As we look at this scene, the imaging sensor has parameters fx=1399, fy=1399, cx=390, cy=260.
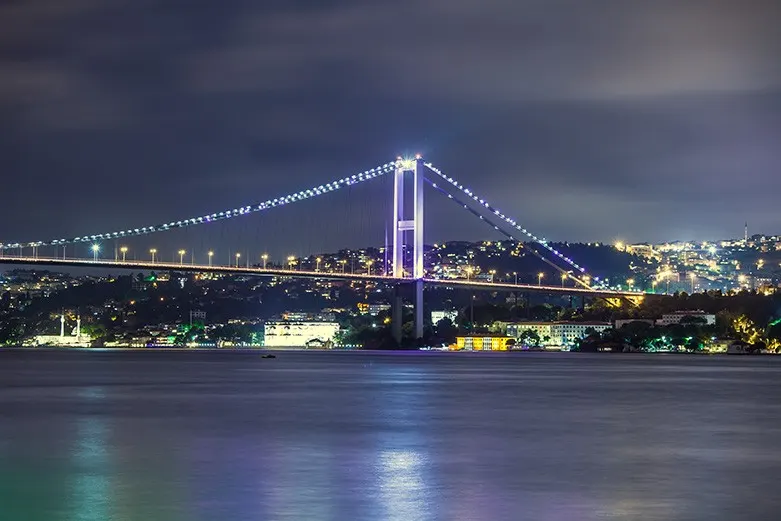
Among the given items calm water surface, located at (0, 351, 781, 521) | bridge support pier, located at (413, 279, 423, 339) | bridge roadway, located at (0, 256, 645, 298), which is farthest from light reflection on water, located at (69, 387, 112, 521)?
bridge support pier, located at (413, 279, 423, 339)

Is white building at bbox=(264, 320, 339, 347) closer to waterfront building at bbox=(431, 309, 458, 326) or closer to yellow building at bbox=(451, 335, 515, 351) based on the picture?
waterfront building at bbox=(431, 309, 458, 326)

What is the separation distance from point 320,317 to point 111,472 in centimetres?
16632

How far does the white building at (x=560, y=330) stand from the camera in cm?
12988

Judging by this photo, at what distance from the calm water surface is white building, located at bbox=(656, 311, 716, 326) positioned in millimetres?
77618

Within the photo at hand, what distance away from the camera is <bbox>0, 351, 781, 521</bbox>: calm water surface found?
48.2 feet

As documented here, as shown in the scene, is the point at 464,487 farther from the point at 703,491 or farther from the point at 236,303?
the point at 236,303

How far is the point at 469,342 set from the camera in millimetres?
125312

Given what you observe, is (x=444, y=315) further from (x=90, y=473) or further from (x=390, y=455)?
(x=90, y=473)

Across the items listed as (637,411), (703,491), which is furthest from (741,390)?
(703,491)

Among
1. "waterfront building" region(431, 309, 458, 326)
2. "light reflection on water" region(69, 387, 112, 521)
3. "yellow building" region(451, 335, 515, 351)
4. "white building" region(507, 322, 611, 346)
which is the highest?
"waterfront building" region(431, 309, 458, 326)

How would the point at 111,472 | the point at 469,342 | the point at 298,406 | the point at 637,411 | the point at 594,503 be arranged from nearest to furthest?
the point at 594,503
the point at 111,472
the point at 637,411
the point at 298,406
the point at 469,342

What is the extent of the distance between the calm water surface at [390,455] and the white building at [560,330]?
89.7 m

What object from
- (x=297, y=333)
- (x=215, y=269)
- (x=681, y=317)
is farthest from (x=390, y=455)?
(x=297, y=333)

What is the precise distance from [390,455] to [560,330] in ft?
378
